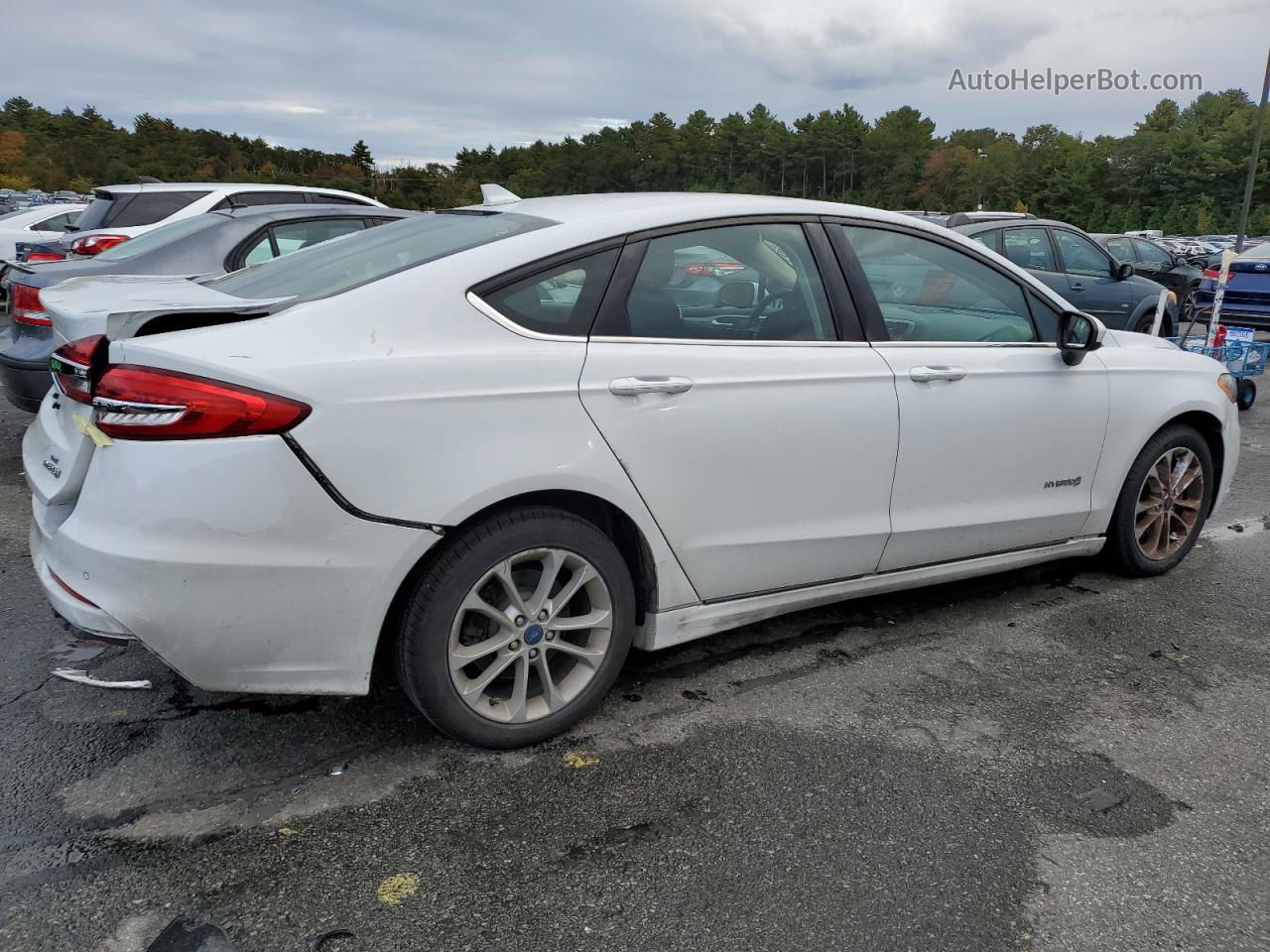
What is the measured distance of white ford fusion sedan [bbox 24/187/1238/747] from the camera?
89.9 inches

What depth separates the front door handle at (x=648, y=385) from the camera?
270 centimetres

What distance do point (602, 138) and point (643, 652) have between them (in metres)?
90.5

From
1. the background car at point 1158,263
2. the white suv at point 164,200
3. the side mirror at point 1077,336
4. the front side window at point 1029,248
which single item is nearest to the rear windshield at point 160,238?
the white suv at point 164,200

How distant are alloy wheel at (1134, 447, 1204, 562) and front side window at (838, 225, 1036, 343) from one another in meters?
1.02

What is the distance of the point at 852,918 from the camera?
2.12 m

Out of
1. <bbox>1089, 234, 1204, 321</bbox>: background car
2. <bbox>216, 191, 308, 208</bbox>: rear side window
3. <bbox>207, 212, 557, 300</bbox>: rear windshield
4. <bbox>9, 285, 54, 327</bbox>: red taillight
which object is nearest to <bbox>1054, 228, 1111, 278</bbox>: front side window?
<bbox>1089, 234, 1204, 321</bbox>: background car

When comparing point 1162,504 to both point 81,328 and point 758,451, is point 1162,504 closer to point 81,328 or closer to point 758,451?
point 758,451

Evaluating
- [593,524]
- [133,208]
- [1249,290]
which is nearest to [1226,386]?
[593,524]

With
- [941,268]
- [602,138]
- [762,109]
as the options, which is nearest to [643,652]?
[941,268]

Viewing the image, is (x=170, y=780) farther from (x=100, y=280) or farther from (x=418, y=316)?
(x=100, y=280)

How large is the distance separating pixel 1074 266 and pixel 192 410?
984 centimetres

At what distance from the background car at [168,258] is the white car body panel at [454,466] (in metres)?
2.33

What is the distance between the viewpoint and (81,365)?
2.47 m

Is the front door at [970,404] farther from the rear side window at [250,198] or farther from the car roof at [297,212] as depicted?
the rear side window at [250,198]
